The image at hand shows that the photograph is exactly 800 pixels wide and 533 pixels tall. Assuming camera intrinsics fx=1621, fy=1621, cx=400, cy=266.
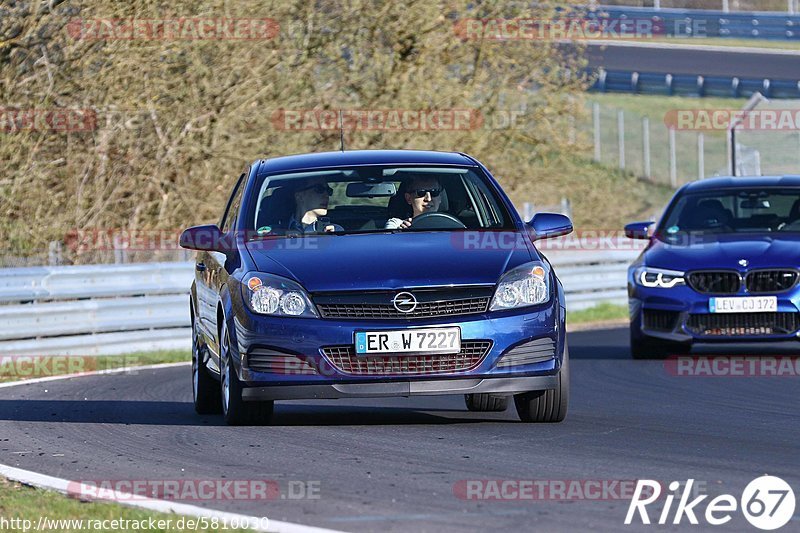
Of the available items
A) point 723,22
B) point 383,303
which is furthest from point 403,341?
point 723,22

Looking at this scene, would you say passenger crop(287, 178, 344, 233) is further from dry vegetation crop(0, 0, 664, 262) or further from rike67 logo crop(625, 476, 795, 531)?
dry vegetation crop(0, 0, 664, 262)

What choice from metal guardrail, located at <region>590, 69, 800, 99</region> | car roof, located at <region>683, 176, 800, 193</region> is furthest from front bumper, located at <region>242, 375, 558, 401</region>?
metal guardrail, located at <region>590, 69, 800, 99</region>

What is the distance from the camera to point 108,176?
22609mm

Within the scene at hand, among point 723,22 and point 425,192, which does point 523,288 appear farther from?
point 723,22

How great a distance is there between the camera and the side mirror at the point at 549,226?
9.73 m

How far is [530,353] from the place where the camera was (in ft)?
29.0

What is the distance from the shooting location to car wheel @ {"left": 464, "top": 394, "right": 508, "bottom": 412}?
1037 cm

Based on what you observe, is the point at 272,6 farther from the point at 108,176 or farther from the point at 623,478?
the point at 623,478

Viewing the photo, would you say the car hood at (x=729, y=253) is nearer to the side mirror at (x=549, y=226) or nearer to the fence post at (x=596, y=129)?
the side mirror at (x=549, y=226)

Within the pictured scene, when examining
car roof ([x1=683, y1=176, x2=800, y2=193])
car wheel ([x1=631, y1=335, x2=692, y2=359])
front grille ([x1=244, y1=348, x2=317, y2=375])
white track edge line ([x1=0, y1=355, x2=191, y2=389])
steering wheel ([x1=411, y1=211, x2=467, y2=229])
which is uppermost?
steering wheel ([x1=411, y1=211, x2=467, y2=229])

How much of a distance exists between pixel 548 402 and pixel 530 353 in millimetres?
478

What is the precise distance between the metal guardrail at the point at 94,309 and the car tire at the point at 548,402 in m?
8.09

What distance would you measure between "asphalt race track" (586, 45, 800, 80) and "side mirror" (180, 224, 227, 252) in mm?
40689

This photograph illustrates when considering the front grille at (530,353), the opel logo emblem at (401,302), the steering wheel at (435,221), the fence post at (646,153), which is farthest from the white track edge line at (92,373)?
the fence post at (646,153)
